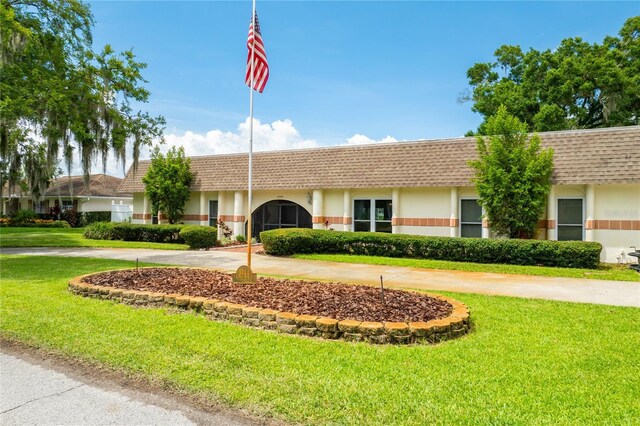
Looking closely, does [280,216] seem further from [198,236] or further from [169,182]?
[169,182]

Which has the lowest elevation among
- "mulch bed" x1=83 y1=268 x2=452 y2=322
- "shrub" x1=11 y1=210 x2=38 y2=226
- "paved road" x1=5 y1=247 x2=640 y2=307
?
"paved road" x1=5 y1=247 x2=640 y2=307

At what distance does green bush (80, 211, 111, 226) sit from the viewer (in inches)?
1391

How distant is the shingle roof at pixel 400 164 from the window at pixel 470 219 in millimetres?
1191

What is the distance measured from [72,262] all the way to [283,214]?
1094 cm

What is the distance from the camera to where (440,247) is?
13.8 meters

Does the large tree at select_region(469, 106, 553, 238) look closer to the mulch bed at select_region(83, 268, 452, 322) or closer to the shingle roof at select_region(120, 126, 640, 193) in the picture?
the shingle roof at select_region(120, 126, 640, 193)

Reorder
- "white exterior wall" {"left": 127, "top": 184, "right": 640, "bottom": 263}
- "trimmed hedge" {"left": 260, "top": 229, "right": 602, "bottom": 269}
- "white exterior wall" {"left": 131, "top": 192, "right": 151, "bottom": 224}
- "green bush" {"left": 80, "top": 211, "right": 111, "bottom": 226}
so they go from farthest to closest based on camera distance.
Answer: "green bush" {"left": 80, "top": 211, "right": 111, "bottom": 226} < "white exterior wall" {"left": 131, "top": 192, "right": 151, "bottom": 224} < "white exterior wall" {"left": 127, "top": 184, "right": 640, "bottom": 263} < "trimmed hedge" {"left": 260, "top": 229, "right": 602, "bottom": 269}

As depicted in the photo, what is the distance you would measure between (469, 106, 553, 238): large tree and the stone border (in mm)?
8414

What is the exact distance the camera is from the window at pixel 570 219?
14.3 m

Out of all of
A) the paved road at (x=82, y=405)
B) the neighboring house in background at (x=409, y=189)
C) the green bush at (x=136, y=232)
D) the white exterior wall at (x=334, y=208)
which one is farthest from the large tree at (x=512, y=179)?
the green bush at (x=136, y=232)

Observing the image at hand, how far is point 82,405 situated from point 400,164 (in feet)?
49.0

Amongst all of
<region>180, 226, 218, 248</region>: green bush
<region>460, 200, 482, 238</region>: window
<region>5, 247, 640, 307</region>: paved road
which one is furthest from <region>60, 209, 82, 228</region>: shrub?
<region>460, 200, 482, 238</region>: window

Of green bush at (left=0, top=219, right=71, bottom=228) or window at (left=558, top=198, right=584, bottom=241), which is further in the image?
green bush at (left=0, top=219, right=71, bottom=228)

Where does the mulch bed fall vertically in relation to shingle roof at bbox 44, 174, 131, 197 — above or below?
below
